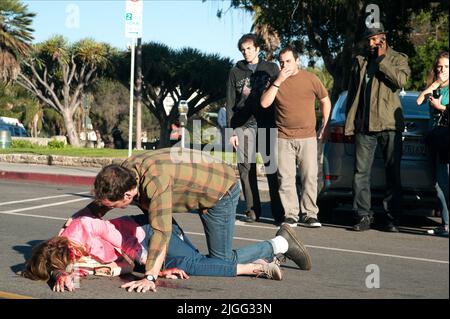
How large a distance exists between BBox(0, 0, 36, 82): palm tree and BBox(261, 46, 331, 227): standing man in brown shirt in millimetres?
31596

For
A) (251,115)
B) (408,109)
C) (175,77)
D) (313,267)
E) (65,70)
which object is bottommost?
(313,267)

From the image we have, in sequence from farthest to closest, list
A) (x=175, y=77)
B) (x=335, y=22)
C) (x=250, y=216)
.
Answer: (x=175, y=77), (x=335, y=22), (x=250, y=216)

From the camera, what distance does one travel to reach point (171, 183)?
222 inches

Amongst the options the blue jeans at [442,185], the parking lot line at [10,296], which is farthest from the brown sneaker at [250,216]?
the parking lot line at [10,296]

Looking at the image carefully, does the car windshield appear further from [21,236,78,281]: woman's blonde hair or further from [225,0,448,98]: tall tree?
[225,0,448,98]: tall tree

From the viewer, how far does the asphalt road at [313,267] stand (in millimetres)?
5228

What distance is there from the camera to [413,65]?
32.5 metres

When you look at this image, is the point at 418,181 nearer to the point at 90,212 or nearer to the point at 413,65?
the point at 90,212

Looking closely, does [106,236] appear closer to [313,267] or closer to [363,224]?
[313,267]

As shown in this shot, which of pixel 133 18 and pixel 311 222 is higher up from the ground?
pixel 133 18

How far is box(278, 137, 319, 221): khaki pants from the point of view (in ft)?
30.0

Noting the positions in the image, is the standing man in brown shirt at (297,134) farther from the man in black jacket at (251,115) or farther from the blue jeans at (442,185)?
the blue jeans at (442,185)

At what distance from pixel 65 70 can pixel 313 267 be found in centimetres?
4605

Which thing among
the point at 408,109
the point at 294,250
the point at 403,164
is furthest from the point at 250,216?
the point at 294,250
